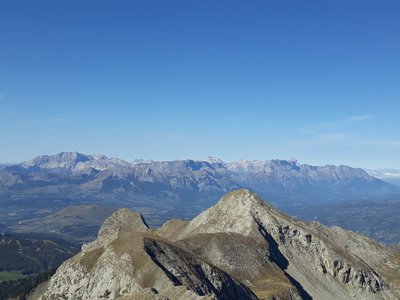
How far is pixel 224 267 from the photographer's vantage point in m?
147

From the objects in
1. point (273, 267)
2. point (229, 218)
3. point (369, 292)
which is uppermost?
point (229, 218)

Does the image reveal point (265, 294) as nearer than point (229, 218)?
Yes

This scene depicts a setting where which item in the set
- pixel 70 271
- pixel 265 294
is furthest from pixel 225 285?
pixel 70 271

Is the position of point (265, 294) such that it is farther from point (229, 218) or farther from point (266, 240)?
point (229, 218)

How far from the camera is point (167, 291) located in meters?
101

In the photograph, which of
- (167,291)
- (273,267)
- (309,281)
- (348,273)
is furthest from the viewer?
(348,273)

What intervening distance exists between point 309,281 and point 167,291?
88.3m

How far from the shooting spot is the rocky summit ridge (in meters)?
113

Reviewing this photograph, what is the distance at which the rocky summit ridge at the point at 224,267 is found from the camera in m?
113

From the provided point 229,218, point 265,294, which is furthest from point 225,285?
point 229,218

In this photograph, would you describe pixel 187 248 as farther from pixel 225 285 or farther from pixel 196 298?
pixel 196 298

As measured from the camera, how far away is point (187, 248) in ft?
479

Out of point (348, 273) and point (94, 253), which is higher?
point (94, 253)

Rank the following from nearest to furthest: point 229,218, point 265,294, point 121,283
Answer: point 121,283, point 265,294, point 229,218
